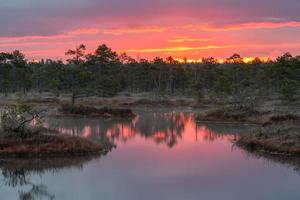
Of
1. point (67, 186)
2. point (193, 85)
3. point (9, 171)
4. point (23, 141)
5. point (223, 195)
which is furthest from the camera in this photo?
point (193, 85)

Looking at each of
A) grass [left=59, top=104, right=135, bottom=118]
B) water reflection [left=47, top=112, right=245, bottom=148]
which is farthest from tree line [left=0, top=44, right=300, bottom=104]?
water reflection [left=47, top=112, right=245, bottom=148]

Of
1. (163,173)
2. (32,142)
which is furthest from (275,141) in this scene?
(32,142)

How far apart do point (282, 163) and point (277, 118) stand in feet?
67.5

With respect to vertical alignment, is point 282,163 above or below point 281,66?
below

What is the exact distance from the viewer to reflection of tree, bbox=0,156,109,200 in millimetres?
21812

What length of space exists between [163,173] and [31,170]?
7.18m

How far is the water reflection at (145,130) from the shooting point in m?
42.1

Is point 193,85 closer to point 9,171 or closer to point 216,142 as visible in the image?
point 216,142

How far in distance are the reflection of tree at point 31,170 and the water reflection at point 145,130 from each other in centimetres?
1081

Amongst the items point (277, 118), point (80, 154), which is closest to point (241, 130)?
point (277, 118)

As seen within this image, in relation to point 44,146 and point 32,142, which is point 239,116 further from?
point 32,142

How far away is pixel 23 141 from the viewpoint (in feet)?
100

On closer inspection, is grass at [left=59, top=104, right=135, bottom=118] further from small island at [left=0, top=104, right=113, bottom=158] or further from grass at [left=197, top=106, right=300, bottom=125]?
small island at [left=0, top=104, right=113, bottom=158]

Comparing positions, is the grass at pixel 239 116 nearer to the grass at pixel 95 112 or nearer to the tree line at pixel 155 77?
the grass at pixel 95 112
